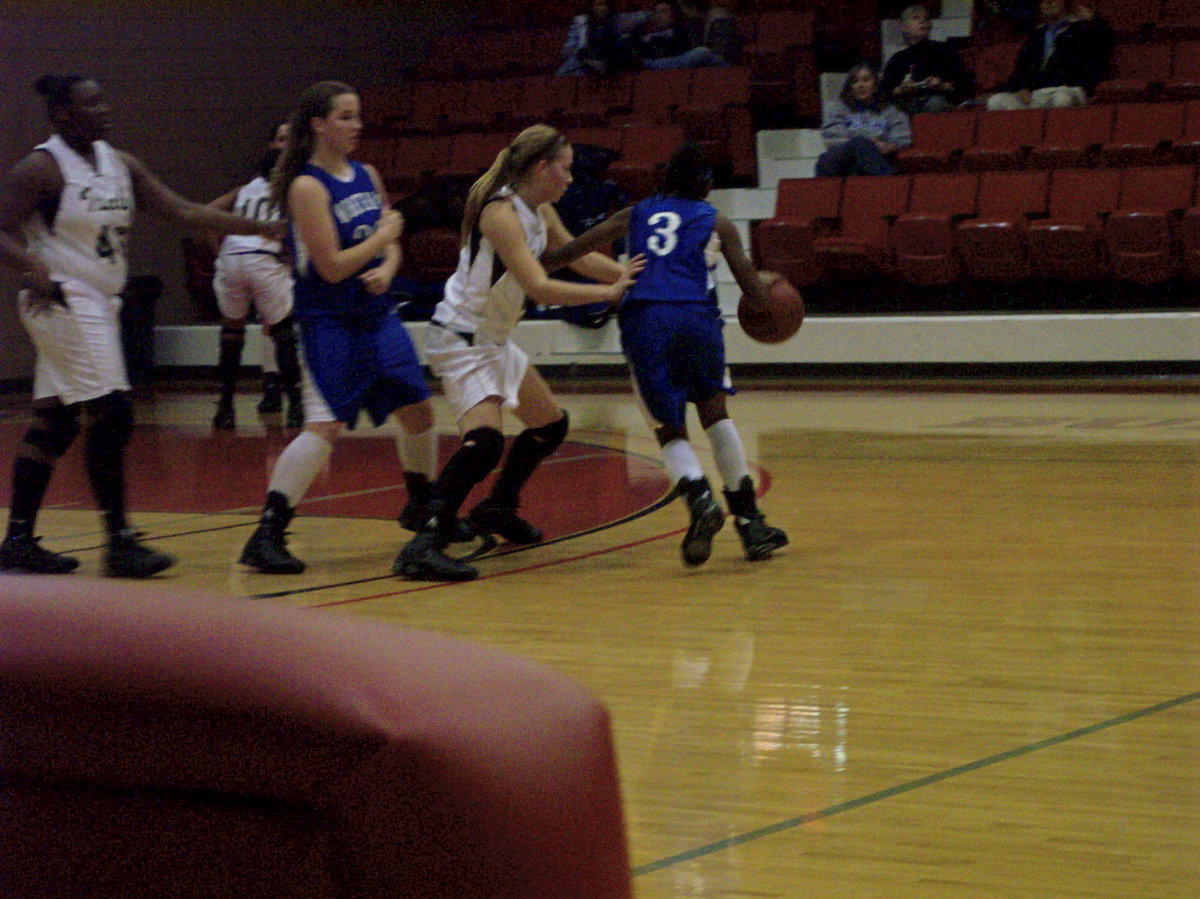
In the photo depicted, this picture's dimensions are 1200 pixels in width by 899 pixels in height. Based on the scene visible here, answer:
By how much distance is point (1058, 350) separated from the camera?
1049cm

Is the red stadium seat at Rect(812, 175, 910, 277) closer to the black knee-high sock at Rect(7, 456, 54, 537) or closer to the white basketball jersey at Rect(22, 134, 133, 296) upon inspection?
the white basketball jersey at Rect(22, 134, 133, 296)

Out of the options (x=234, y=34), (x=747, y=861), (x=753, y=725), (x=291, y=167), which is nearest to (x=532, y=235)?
(x=291, y=167)

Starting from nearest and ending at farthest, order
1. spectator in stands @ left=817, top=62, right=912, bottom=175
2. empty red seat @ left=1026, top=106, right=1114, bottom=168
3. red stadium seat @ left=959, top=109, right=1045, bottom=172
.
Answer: empty red seat @ left=1026, top=106, right=1114, bottom=168 → red stadium seat @ left=959, top=109, right=1045, bottom=172 → spectator in stands @ left=817, top=62, right=912, bottom=175

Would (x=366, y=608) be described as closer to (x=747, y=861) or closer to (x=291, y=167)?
(x=291, y=167)

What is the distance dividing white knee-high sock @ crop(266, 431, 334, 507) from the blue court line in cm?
275

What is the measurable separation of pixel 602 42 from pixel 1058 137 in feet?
13.5

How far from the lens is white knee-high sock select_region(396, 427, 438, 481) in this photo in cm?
553

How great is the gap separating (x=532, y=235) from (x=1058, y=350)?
6196 millimetres

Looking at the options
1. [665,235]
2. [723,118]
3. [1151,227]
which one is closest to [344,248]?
[665,235]

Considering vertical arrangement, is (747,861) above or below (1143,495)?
above

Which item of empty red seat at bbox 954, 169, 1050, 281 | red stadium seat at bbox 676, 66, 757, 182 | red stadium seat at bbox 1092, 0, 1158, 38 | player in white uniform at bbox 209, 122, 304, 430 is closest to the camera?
player in white uniform at bbox 209, 122, 304, 430

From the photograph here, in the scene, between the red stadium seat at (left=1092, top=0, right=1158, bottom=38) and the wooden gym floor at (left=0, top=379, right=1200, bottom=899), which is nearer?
the wooden gym floor at (left=0, top=379, right=1200, bottom=899)

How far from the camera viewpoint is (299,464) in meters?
5.20

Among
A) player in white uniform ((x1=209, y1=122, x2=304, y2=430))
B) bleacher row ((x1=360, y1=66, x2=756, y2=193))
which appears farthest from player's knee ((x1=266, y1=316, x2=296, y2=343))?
bleacher row ((x1=360, y1=66, x2=756, y2=193))
